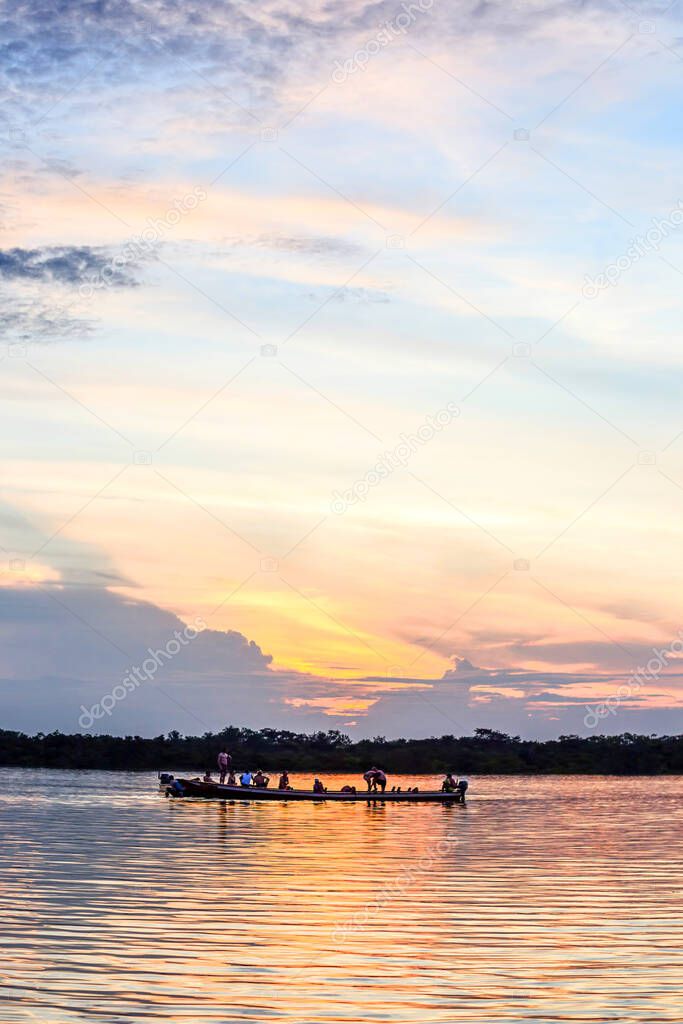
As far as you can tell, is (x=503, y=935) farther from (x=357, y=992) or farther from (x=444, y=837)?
(x=444, y=837)

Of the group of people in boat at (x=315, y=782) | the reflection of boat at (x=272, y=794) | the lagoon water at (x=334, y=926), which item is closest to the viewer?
the lagoon water at (x=334, y=926)

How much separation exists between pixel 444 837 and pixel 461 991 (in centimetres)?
3360

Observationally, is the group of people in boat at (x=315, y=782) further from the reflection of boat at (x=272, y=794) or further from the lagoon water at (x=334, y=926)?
the lagoon water at (x=334, y=926)

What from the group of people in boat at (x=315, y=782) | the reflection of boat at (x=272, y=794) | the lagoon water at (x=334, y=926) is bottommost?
the lagoon water at (x=334, y=926)

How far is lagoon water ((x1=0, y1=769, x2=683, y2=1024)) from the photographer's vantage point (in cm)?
1786

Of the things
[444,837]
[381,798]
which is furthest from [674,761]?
[444,837]

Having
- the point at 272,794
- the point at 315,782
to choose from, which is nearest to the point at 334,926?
the point at 272,794

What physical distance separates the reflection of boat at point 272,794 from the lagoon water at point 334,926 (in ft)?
70.3

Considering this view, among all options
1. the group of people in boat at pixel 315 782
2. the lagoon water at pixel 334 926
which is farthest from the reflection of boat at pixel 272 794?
the lagoon water at pixel 334 926

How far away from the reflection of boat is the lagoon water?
70.3 feet

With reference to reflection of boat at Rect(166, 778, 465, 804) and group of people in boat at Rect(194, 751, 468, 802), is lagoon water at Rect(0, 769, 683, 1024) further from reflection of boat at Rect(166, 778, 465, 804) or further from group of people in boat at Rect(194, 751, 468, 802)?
group of people in boat at Rect(194, 751, 468, 802)

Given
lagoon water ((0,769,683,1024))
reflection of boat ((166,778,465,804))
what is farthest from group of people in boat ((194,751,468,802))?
lagoon water ((0,769,683,1024))

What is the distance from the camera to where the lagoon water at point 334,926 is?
1786 cm

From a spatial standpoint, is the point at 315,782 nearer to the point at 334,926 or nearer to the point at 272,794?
the point at 272,794
